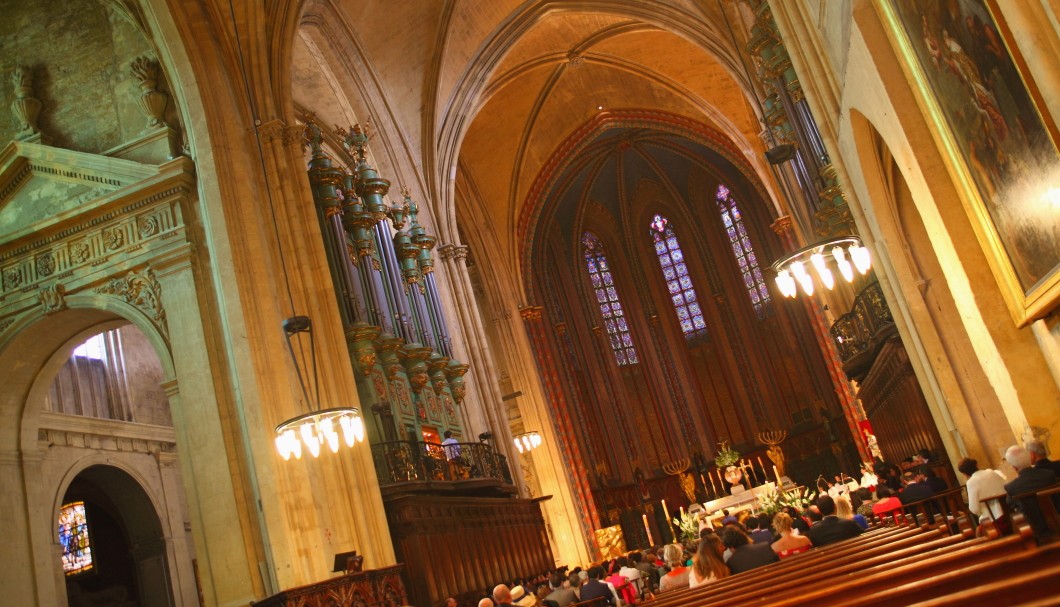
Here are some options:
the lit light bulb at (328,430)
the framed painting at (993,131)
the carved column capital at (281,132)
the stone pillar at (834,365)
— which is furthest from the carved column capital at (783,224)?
the framed painting at (993,131)

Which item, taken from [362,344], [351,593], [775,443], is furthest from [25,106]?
[775,443]

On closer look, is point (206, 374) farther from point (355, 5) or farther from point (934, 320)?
point (355, 5)

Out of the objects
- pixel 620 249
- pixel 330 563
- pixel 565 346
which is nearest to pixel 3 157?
pixel 330 563

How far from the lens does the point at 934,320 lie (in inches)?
393

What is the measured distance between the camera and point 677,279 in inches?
1371

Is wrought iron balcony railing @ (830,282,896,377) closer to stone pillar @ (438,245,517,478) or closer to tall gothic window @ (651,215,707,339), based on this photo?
stone pillar @ (438,245,517,478)

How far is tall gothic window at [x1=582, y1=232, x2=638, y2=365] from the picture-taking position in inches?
1350

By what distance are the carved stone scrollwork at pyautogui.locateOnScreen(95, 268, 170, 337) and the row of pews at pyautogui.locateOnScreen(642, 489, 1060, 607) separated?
9.20 meters

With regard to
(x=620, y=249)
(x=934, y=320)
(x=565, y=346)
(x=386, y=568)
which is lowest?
(x=386, y=568)

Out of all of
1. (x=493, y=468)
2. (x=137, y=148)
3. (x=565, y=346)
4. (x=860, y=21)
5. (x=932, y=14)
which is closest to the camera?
(x=932, y=14)

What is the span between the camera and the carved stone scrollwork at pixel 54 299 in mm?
12875

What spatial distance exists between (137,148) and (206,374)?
3.71 meters

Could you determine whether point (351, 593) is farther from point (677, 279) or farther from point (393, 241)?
point (677, 279)

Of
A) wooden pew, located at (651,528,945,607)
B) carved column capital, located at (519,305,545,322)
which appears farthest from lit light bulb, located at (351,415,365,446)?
carved column capital, located at (519,305,545,322)
